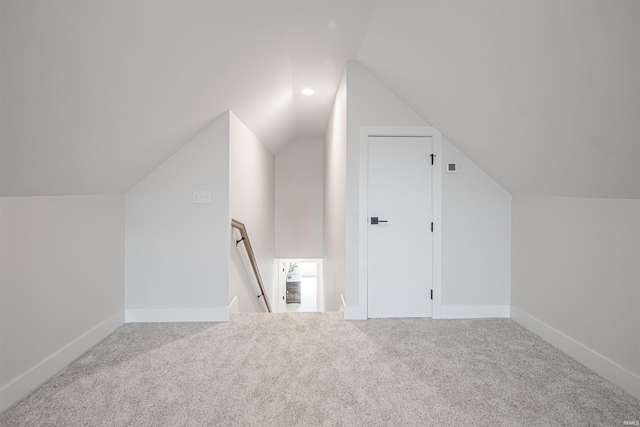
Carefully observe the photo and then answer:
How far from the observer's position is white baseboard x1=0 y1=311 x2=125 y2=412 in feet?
6.37

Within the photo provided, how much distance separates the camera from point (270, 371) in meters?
2.33

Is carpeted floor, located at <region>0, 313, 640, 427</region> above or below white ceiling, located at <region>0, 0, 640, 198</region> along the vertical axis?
below

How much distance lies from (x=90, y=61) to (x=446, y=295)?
10.7 ft

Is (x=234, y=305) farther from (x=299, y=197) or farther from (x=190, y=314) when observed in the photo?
(x=299, y=197)

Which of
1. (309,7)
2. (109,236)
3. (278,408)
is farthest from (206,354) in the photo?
(309,7)

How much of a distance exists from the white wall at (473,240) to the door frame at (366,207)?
58mm

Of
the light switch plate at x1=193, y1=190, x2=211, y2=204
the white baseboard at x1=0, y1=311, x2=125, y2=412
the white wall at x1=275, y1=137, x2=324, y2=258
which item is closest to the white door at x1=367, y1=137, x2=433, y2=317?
the light switch plate at x1=193, y1=190, x2=211, y2=204

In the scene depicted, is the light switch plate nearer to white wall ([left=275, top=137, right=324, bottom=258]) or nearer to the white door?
the white door

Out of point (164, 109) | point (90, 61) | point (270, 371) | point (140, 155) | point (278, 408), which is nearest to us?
point (90, 61)

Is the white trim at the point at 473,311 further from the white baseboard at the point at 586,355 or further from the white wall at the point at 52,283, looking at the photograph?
the white wall at the point at 52,283

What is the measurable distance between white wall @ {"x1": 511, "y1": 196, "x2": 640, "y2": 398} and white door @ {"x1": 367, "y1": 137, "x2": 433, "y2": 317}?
86 centimetres

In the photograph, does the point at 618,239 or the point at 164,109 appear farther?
the point at 164,109

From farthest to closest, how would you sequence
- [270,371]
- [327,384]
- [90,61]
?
[270,371]
[327,384]
[90,61]

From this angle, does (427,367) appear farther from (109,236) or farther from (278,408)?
(109,236)
